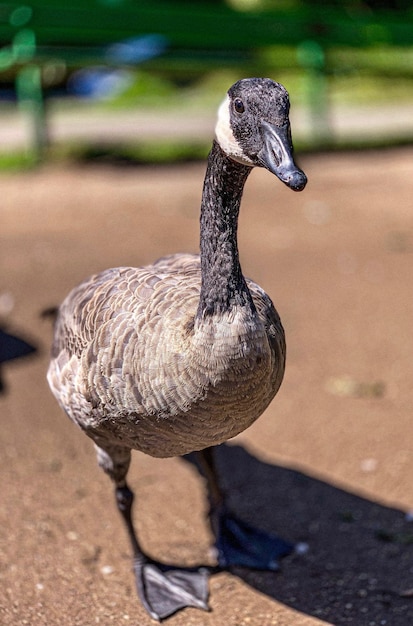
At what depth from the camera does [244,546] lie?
400 centimetres

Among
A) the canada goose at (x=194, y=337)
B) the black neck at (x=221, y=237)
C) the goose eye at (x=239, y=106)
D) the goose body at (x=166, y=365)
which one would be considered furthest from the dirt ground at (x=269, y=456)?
the goose eye at (x=239, y=106)

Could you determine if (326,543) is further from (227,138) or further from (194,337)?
(227,138)

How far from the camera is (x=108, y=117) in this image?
1145cm

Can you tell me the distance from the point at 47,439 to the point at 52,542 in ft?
2.91

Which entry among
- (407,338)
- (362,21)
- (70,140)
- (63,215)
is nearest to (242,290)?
(407,338)

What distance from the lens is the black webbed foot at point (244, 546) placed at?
3.95 metres

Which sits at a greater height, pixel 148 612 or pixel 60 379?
pixel 60 379

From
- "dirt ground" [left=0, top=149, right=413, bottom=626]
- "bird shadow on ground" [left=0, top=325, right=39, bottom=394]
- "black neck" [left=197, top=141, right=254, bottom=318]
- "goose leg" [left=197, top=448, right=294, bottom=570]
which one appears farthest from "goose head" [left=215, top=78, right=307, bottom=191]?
"bird shadow on ground" [left=0, top=325, right=39, bottom=394]

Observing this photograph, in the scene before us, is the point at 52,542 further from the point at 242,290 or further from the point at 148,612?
the point at 242,290

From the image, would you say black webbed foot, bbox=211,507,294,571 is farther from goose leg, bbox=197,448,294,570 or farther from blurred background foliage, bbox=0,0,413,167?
blurred background foliage, bbox=0,0,413,167

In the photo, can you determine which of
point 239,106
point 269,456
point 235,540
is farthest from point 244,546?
point 239,106

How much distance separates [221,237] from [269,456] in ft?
6.80

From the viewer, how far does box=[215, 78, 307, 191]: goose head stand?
8.21 ft

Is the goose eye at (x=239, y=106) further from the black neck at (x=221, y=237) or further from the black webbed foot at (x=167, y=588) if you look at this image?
the black webbed foot at (x=167, y=588)
